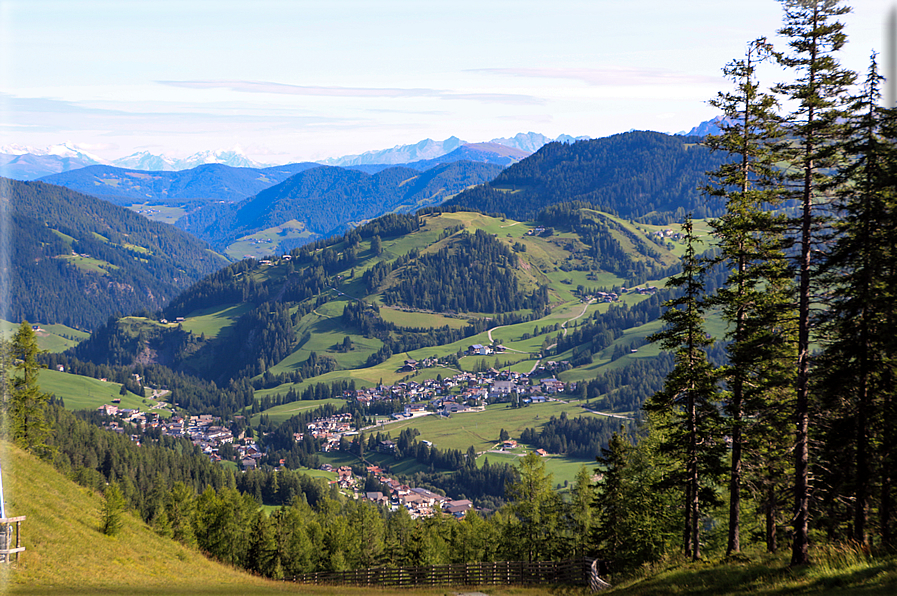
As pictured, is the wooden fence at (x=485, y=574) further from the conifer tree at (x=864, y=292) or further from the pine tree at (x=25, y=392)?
the pine tree at (x=25, y=392)

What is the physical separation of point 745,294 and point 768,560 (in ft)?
38.5

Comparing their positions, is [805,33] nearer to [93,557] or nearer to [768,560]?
[768,560]

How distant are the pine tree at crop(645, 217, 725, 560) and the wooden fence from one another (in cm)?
894

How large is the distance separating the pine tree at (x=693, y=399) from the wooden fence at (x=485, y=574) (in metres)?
8.94

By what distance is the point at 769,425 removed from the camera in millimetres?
29203

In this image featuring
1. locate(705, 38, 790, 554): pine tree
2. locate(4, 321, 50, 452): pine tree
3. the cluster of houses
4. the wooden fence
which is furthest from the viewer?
the cluster of houses

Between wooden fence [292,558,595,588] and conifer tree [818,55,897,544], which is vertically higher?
conifer tree [818,55,897,544]

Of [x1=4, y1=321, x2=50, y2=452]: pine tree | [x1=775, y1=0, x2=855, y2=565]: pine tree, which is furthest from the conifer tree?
[x1=4, y1=321, x2=50, y2=452]: pine tree

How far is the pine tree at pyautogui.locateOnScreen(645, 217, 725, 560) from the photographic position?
105ft

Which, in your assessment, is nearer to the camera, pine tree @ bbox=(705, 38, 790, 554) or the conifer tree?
the conifer tree

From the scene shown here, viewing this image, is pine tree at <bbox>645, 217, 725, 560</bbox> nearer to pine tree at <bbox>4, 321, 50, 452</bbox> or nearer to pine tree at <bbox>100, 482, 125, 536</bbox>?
pine tree at <bbox>100, 482, 125, 536</bbox>

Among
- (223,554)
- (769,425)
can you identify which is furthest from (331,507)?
(769,425)

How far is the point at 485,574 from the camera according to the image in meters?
42.2

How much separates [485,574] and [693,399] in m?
19.5
